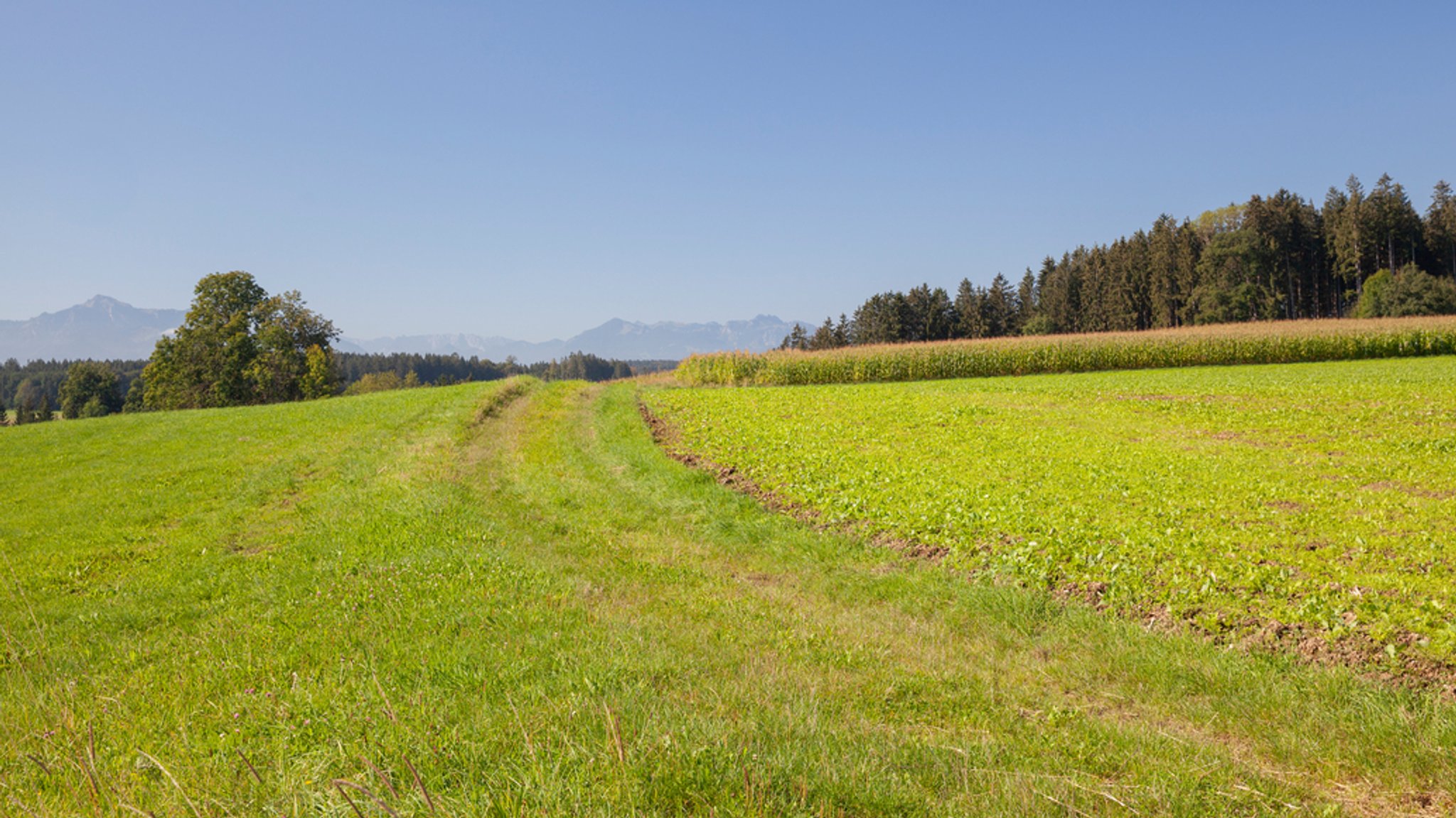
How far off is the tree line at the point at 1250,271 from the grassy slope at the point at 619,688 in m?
86.7

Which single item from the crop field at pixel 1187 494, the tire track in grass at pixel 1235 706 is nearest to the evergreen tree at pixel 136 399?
the crop field at pixel 1187 494

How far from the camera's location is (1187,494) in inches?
401

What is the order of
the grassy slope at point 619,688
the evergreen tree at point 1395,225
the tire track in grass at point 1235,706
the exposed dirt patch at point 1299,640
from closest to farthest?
1. the grassy slope at point 619,688
2. the tire track in grass at point 1235,706
3. the exposed dirt patch at point 1299,640
4. the evergreen tree at point 1395,225

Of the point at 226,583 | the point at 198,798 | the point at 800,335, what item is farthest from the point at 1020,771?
the point at 800,335

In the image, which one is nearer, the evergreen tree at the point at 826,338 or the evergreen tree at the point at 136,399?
the evergreen tree at the point at 136,399

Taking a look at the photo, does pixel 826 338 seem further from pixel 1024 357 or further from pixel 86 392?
pixel 86 392

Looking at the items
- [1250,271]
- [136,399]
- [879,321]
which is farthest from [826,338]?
[136,399]

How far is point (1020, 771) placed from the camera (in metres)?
3.50

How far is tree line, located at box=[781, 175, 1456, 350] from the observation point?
79062 mm

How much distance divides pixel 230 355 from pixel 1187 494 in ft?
262

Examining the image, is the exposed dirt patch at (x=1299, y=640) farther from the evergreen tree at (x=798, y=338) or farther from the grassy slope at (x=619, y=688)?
the evergreen tree at (x=798, y=338)

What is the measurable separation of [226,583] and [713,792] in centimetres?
870

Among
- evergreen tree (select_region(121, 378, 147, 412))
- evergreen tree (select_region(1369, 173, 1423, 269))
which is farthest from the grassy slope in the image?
evergreen tree (select_region(1369, 173, 1423, 269))

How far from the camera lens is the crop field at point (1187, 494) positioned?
6574 mm
